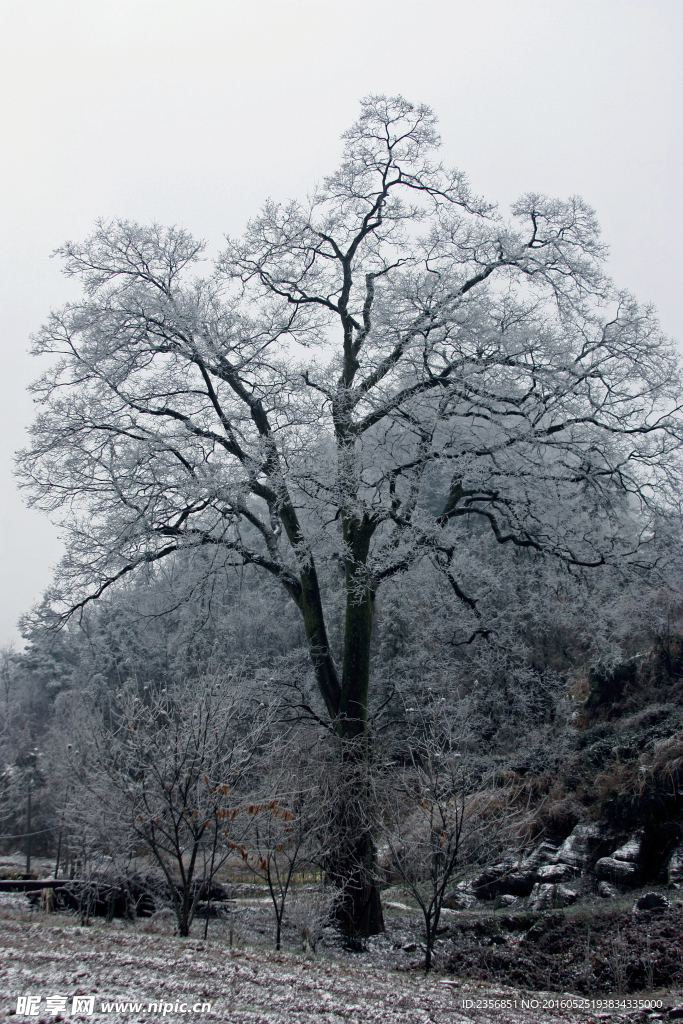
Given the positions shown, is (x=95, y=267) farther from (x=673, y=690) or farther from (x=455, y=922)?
(x=673, y=690)

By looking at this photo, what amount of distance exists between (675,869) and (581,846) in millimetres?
2650

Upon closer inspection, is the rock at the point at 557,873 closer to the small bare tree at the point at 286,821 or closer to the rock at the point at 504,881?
the rock at the point at 504,881

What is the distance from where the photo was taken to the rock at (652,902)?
26.1 feet

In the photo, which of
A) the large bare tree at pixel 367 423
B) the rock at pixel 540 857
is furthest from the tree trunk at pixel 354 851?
the rock at pixel 540 857

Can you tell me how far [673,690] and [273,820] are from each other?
32.4ft

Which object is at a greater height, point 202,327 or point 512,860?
point 202,327

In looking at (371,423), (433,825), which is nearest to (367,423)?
(371,423)

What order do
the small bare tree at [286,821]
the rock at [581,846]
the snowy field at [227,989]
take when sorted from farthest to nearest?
1. the rock at [581,846]
2. the small bare tree at [286,821]
3. the snowy field at [227,989]

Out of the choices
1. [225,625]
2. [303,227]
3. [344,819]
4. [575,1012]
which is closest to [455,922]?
[344,819]

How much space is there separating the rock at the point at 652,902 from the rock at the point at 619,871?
1.96 metres

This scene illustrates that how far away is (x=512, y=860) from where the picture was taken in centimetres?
1261

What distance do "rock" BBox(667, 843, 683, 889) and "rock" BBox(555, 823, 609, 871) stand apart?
6.60 feet

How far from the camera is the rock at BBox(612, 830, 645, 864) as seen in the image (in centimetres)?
1034

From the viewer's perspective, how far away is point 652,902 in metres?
8.08
